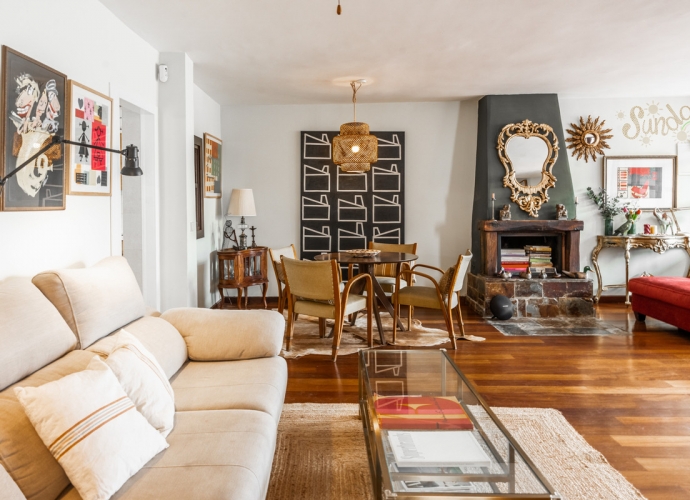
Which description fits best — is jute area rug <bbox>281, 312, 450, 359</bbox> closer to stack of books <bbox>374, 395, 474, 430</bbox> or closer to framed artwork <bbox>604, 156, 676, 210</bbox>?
stack of books <bbox>374, 395, 474, 430</bbox>

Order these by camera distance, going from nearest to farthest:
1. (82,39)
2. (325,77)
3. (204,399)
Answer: (204,399) < (82,39) < (325,77)

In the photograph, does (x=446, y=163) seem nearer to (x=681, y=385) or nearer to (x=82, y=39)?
(x=681, y=385)

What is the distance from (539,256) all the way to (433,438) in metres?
4.71

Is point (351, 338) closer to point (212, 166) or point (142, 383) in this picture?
point (212, 166)

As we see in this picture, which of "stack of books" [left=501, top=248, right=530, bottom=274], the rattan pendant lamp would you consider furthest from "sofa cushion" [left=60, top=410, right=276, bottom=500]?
"stack of books" [left=501, top=248, right=530, bottom=274]

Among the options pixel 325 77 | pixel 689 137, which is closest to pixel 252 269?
pixel 325 77

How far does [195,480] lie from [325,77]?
445 cm

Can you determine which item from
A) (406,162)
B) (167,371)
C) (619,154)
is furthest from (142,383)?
(619,154)

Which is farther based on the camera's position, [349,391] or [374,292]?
[374,292]

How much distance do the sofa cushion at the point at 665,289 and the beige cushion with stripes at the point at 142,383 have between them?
4.71 metres

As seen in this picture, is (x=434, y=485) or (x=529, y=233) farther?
(x=529, y=233)

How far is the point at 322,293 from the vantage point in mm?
Result: 4098

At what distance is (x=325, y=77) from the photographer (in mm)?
5195

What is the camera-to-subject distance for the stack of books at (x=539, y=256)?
6133 millimetres
